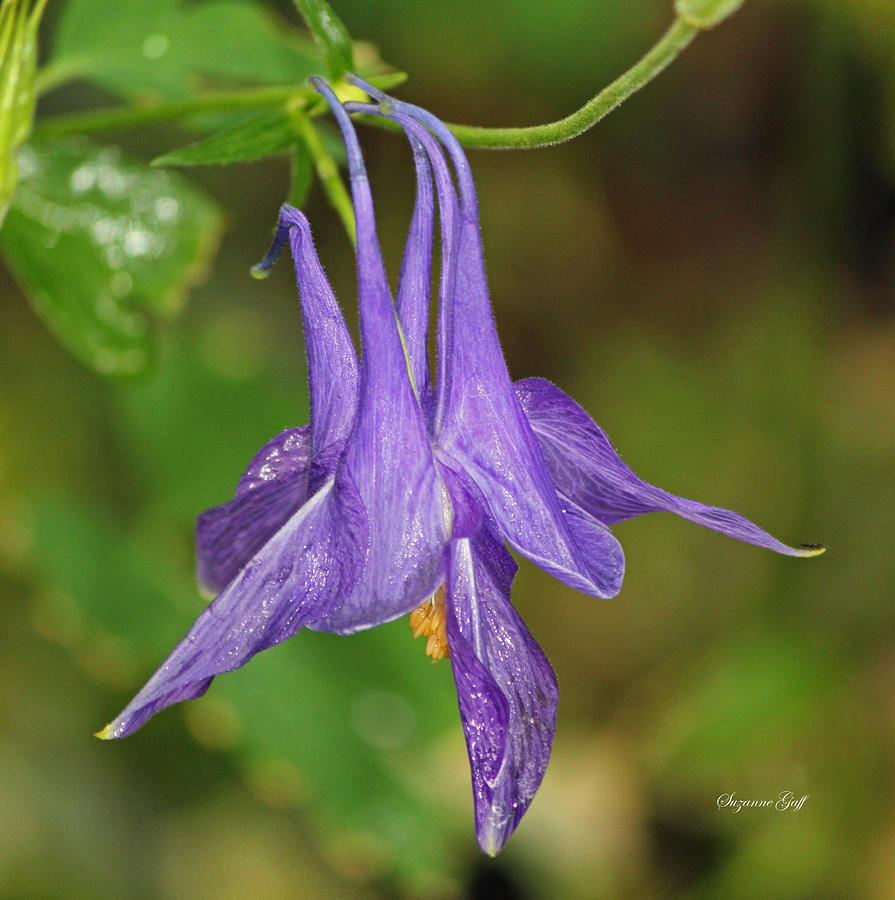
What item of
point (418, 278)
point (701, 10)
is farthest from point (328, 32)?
point (701, 10)

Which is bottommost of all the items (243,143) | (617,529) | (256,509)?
(617,529)

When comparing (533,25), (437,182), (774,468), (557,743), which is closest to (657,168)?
(533,25)

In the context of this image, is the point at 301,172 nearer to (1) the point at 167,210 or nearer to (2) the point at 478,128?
(2) the point at 478,128

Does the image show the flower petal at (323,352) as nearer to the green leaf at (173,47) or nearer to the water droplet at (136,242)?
the green leaf at (173,47)

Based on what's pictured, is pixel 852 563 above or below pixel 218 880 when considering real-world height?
above

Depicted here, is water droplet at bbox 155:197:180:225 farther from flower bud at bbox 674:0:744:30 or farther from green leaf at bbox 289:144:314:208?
flower bud at bbox 674:0:744:30

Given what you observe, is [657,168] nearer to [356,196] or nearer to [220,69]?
[220,69]

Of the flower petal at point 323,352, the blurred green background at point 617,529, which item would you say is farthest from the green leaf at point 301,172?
the blurred green background at point 617,529

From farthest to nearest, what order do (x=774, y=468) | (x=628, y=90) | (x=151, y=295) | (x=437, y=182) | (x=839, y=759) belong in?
(x=774, y=468) → (x=839, y=759) → (x=151, y=295) → (x=437, y=182) → (x=628, y=90)
